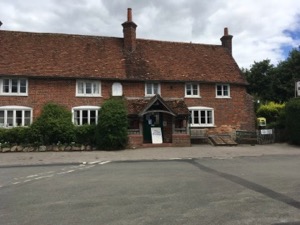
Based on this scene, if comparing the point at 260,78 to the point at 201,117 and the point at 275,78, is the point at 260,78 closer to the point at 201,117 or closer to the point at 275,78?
the point at 275,78

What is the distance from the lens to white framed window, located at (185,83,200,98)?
30.1m

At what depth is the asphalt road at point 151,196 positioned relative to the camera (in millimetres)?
6930

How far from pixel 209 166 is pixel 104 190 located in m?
6.69

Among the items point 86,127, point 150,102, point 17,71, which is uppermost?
point 17,71

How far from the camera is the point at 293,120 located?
26391 millimetres

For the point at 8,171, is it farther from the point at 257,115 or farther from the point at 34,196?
the point at 257,115

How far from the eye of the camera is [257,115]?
38438 millimetres

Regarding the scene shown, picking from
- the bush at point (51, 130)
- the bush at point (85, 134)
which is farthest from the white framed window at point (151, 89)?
the bush at point (51, 130)

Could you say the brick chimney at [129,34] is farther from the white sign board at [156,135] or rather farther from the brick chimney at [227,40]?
the brick chimney at [227,40]

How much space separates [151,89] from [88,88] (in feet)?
16.8

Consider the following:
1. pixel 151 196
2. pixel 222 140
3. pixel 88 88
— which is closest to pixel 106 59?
pixel 88 88

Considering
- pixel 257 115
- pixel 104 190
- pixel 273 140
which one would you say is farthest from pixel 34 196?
pixel 257 115

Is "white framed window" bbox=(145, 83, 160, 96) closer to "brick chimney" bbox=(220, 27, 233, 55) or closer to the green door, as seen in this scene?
the green door

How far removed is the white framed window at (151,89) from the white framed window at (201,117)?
3.24 m
